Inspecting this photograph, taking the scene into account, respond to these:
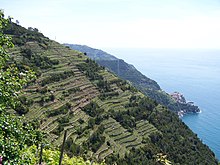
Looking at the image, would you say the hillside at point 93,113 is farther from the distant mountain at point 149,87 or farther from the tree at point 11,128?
the distant mountain at point 149,87

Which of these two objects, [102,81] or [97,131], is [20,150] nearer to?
Answer: [97,131]

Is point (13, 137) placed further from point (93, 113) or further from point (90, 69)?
point (90, 69)

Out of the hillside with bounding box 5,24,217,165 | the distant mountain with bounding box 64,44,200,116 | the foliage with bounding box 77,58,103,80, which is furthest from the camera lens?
the distant mountain with bounding box 64,44,200,116

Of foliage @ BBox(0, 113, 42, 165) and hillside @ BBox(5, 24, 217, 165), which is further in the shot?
hillside @ BBox(5, 24, 217, 165)

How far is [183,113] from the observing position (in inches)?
3504

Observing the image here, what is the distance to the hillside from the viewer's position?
2455cm

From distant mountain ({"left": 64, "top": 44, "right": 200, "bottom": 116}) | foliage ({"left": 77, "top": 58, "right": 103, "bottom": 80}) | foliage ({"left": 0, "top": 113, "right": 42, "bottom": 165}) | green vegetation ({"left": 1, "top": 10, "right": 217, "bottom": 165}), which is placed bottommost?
distant mountain ({"left": 64, "top": 44, "right": 200, "bottom": 116})

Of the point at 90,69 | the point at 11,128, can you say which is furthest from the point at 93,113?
the point at 11,128

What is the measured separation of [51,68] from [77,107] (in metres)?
7.75

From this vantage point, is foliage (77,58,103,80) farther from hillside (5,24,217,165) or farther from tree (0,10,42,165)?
tree (0,10,42,165)

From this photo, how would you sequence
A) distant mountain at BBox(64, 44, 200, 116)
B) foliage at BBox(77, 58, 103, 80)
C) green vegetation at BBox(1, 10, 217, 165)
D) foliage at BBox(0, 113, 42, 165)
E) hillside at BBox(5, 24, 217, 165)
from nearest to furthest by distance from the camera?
1. foliage at BBox(0, 113, 42, 165)
2. green vegetation at BBox(1, 10, 217, 165)
3. hillside at BBox(5, 24, 217, 165)
4. foliage at BBox(77, 58, 103, 80)
5. distant mountain at BBox(64, 44, 200, 116)

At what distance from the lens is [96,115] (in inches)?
1168

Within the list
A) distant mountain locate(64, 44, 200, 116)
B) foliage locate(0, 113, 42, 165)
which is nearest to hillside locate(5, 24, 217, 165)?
foliage locate(0, 113, 42, 165)

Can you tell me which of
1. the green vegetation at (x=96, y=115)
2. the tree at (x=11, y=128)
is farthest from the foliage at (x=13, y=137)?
the green vegetation at (x=96, y=115)
